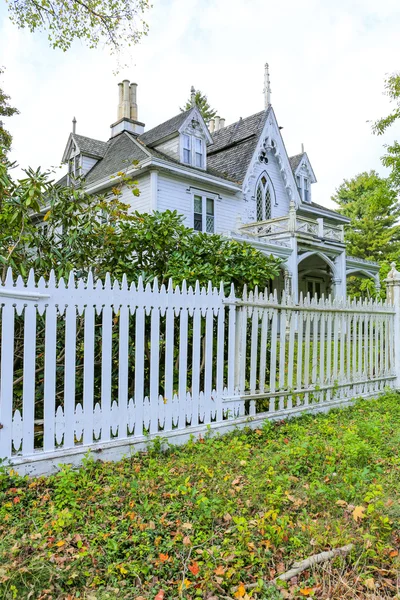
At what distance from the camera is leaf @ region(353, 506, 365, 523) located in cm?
284

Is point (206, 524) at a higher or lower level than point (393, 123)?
lower

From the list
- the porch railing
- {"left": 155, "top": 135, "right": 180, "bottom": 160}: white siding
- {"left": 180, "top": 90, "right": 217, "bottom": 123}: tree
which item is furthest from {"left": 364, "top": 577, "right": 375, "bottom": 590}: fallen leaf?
{"left": 180, "top": 90, "right": 217, "bottom": 123}: tree

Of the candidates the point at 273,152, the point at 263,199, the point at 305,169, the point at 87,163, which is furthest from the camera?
the point at 305,169

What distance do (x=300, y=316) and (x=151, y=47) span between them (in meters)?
8.22

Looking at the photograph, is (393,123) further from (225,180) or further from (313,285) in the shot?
(313,285)

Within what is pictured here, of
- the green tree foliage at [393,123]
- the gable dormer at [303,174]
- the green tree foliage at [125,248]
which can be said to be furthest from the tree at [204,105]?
the green tree foliage at [125,248]

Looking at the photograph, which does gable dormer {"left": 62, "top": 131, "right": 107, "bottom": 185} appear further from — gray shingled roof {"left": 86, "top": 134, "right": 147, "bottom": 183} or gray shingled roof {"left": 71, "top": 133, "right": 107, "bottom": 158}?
gray shingled roof {"left": 86, "top": 134, "right": 147, "bottom": 183}

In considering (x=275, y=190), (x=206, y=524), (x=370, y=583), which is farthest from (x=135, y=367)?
(x=275, y=190)

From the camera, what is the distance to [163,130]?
703 inches

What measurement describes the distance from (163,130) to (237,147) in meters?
3.98

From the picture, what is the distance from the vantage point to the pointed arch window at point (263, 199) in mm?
19625

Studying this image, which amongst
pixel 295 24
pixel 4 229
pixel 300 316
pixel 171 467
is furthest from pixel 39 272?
pixel 295 24

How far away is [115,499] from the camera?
3207 mm

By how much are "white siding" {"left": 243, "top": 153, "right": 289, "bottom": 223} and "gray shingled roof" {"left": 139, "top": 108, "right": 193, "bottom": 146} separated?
14.2ft
